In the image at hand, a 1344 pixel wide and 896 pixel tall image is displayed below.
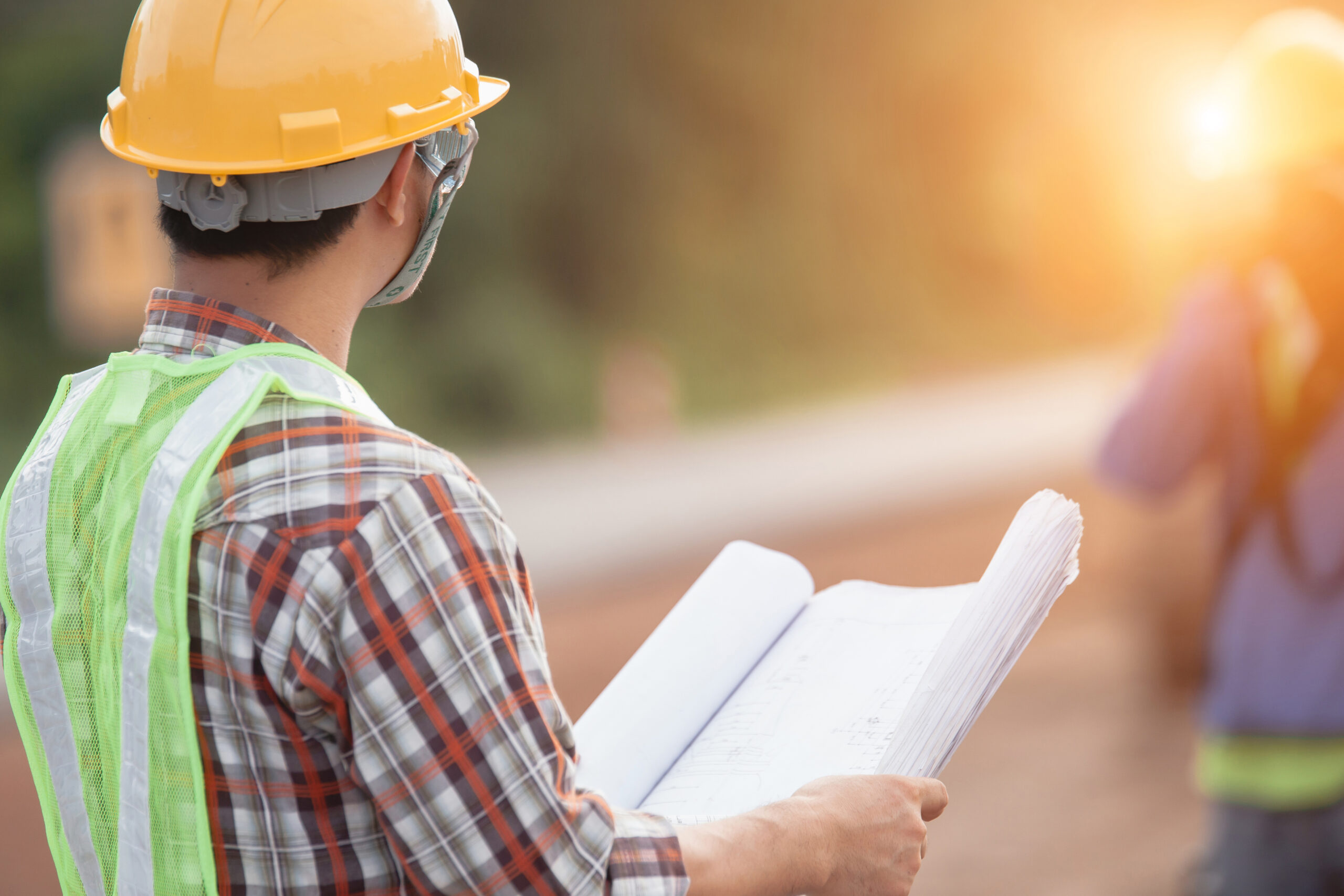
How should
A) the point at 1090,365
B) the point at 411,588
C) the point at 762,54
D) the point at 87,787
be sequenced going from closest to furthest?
the point at 411,588, the point at 87,787, the point at 762,54, the point at 1090,365

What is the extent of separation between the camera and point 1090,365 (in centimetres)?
1692

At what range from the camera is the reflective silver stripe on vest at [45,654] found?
1.36 metres

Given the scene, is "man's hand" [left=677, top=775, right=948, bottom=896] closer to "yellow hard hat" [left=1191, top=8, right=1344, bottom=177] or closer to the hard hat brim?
the hard hat brim

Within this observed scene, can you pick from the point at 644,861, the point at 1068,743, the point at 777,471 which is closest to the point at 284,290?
the point at 644,861

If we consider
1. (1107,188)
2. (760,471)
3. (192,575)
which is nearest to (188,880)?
(192,575)

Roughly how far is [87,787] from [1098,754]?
4.67 metres

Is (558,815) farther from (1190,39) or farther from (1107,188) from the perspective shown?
(1190,39)

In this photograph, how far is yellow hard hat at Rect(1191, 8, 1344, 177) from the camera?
313 cm

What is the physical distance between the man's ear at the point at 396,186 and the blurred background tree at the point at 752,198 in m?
9.48

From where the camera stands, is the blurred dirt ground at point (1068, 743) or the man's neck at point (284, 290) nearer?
the man's neck at point (284, 290)

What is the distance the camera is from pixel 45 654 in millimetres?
1360

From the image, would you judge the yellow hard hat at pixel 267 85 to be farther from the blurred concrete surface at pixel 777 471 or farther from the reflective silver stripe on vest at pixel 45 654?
the blurred concrete surface at pixel 777 471

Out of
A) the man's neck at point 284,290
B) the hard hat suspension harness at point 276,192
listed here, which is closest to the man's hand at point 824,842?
the man's neck at point 284,290

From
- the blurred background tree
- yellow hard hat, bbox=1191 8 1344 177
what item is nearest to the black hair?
yellow hard hat, bbox=1191 8 1344 177
